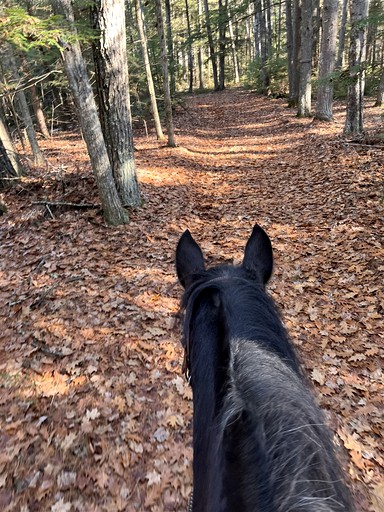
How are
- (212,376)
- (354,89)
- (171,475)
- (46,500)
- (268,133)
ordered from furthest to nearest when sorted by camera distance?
(268,133) → (354,89) → (171,475) → (46,500) → (212,376)

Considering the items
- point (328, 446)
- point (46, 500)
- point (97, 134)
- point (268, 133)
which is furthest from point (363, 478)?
point (268, 133)

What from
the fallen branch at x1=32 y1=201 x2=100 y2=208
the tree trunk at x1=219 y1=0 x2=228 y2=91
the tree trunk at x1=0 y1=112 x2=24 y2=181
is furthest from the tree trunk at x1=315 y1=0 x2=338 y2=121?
the tree trunk at x1=0 y1=112 x2=24 y2=181

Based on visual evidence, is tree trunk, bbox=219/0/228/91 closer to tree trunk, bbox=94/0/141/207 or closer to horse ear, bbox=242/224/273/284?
tree trunk, bbox=94/0/141/207

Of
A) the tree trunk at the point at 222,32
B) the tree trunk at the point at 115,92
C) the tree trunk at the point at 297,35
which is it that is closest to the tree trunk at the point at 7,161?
the tree trunk at the point at 115,92

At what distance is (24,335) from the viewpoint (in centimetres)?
452

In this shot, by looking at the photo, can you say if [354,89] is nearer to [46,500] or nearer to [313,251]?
[313,251]

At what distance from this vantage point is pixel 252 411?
3.87ft

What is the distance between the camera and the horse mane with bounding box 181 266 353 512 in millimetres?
1001

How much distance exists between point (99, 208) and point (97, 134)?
5.56 feet

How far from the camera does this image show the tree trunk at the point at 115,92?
6383mm

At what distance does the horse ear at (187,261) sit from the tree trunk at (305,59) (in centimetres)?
1644

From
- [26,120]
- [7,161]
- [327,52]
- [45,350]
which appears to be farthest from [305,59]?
[45,350]

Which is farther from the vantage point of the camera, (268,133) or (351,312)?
(268,133)

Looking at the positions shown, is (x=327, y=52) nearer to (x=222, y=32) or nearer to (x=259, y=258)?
(x=259, y=258)
